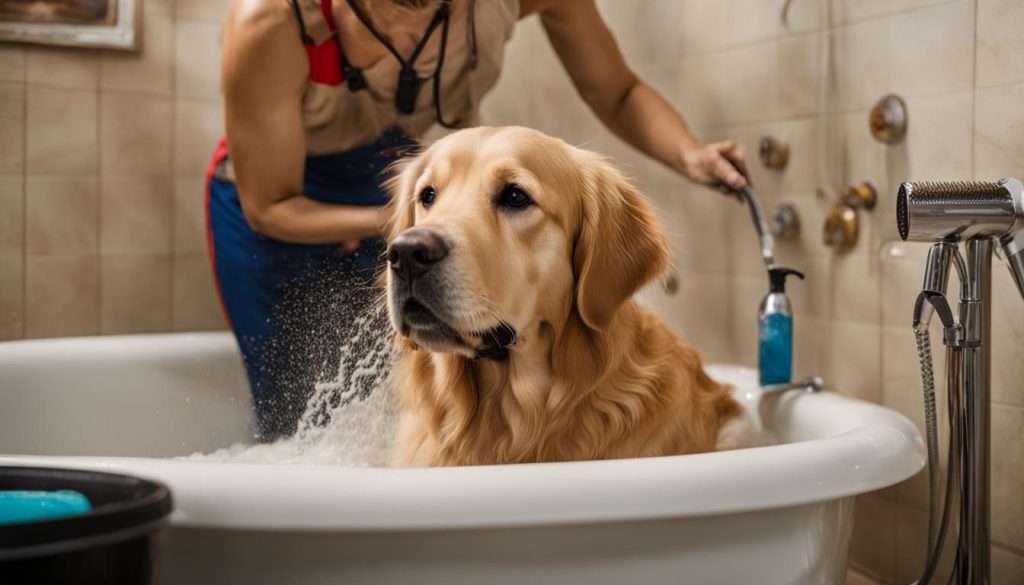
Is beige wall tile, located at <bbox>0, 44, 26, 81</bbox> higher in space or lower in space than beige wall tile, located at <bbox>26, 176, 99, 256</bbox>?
higher

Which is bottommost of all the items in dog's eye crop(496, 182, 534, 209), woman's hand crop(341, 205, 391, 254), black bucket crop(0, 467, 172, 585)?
black bucket crop(0, 467, 172, 585)

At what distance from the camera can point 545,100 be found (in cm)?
304

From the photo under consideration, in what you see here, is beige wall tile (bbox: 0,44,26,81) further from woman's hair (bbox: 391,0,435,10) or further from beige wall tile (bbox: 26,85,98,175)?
woman's hair (bbox: 391,0,435,10)

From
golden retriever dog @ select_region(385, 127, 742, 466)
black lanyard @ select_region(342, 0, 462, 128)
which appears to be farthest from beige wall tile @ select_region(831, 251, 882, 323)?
black lanyard @ select_region(342, 0, 462, 128)

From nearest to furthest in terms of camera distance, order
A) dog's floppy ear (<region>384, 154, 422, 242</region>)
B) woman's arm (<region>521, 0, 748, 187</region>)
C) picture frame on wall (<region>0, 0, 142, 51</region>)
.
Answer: dog's floppy ear (<region>384, 154, 422, 242</region>), woman's arm (<region>521, 0, 748, 187</region>), picture frame on wall (<region>0, 0, 142, 51</region>)

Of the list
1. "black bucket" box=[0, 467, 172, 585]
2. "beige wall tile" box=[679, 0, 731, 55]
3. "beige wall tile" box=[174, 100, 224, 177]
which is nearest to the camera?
"black bucket" box=[0, 467, 172, 585]

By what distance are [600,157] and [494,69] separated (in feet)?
1.53

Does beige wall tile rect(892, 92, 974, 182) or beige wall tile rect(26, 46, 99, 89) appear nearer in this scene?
beige wall tile rect(892, 92, 974, 182)

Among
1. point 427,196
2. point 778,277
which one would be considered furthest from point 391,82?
point 778,277

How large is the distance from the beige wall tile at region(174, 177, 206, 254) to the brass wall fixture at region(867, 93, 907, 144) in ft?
5.82

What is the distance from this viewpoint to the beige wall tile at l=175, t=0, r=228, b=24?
282 centimetres

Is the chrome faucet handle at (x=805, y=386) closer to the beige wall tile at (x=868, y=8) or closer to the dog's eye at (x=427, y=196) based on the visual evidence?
the beige wall tile at (x=868, y=8)

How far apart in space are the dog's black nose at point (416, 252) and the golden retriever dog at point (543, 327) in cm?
7

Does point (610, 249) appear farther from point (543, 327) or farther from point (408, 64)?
point (408, 64)
